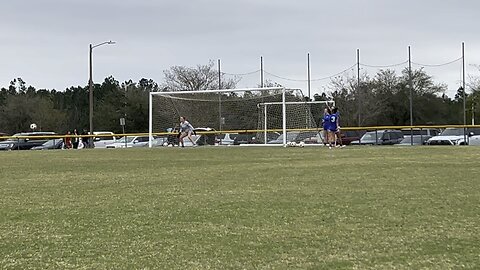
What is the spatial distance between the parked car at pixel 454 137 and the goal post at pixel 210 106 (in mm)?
8537

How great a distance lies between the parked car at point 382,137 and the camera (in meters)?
37.1

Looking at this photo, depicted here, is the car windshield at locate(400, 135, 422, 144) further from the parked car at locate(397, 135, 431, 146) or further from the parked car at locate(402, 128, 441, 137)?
the parked car at locate(402, 128, 441, 137)

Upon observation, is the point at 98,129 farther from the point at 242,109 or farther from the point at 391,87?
the point at 242,109

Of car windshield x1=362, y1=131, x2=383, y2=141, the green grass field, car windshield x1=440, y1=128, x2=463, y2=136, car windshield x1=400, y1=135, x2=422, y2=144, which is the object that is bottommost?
the green grass field

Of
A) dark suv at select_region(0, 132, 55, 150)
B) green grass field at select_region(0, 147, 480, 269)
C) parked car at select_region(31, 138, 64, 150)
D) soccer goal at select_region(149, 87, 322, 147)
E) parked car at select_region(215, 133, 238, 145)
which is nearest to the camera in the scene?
green grass field at select_region(0, 147, 480, 269)

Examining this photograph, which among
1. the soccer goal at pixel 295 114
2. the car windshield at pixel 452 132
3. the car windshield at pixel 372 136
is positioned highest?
the soccer goal at pixel 295 114

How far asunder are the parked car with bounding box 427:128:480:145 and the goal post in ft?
28.0

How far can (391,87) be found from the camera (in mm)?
63500

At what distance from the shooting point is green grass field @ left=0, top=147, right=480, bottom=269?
5.50 metres

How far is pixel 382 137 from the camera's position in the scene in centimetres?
3728

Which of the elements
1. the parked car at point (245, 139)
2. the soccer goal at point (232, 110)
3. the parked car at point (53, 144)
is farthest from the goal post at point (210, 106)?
the parked car at point (53, 144)

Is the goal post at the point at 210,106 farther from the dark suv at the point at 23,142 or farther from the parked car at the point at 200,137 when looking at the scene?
the dark suv at the point at 23,142

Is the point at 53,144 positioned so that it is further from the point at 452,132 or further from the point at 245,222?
the point at 245,222

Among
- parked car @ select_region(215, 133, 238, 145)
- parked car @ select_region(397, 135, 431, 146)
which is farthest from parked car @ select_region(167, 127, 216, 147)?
parked car @ select_region(397, 135, 431, 146)
